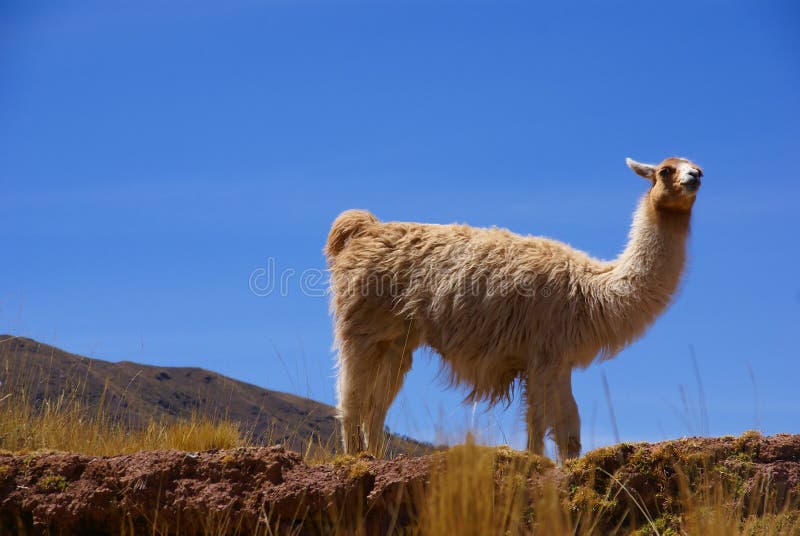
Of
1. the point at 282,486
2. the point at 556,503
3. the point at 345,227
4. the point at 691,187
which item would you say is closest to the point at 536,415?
the point at 691,187

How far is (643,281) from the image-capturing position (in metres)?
7.32

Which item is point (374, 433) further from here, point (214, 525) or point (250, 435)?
point (214, 525)

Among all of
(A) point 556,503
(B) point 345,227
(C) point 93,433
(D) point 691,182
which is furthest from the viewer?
(B) point 345,227

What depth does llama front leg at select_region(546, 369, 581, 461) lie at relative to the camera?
6.71 meters

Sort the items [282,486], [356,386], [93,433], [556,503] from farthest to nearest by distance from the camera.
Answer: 1. [356,386]
2. [93,433]
3. [282,486]
4. [556,503]

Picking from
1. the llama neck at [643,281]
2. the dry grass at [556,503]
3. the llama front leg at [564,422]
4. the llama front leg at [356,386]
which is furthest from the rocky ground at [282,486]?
the llama front leg at [356,386]

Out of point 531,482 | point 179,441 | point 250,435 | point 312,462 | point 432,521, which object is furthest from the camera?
point 250,435

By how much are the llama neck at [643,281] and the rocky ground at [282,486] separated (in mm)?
2624

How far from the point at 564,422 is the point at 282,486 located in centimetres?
310

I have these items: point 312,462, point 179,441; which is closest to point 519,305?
point 312,462

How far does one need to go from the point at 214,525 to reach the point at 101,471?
676 millimetres

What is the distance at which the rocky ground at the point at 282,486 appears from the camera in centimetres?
423

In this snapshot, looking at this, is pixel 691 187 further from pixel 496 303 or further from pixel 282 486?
pixel 282 486

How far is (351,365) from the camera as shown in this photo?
24.9 feet
